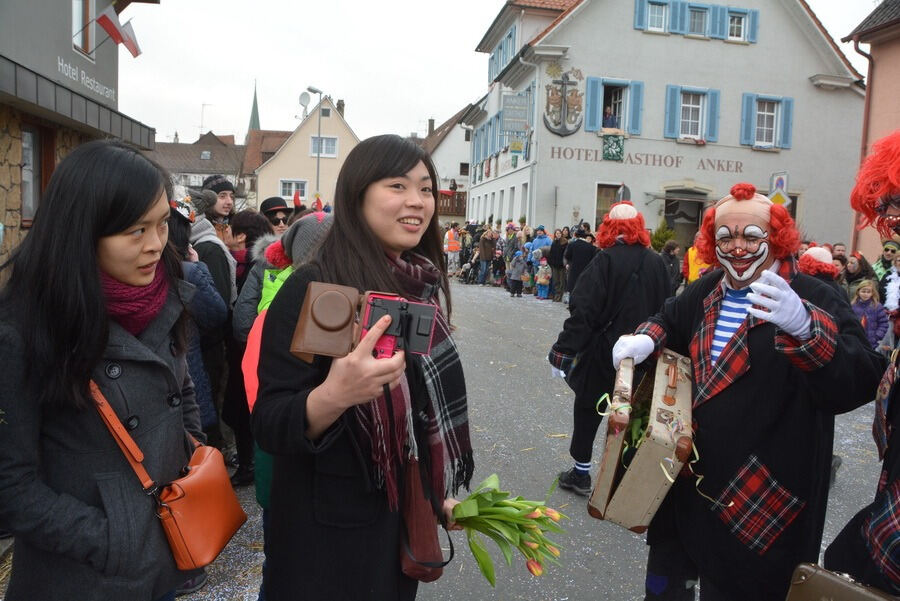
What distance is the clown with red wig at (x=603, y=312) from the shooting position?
464cm

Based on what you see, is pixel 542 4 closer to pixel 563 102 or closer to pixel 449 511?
pixel 563 102

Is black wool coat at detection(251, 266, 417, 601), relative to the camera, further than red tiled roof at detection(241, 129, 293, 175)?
No

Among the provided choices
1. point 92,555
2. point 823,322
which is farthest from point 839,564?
point 92,555

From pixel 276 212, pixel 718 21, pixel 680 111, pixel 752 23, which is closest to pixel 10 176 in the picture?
pixel 276 212

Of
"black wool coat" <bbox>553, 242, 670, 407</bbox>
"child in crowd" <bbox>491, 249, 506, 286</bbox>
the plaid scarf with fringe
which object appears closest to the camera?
the plaid scarf with fringe

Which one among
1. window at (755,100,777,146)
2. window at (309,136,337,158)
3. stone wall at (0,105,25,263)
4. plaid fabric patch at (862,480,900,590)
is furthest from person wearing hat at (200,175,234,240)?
window at (309,136,337,158)

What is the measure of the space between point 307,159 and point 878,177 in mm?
52496

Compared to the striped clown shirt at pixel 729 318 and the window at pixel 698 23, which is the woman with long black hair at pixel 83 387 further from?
the window at pixel 698 23

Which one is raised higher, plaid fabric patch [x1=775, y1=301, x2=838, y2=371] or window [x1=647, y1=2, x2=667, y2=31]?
window [x1=647, y1=2, x2=667, y2=31]

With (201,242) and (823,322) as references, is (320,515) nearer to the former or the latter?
(823,322)

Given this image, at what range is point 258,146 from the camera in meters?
65.4

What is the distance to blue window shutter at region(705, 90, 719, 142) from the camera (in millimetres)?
23406

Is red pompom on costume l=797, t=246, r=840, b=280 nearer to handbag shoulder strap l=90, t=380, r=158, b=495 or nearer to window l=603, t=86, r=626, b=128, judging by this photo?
handbag shoulder strap l=90, t=380, r=158, b=495

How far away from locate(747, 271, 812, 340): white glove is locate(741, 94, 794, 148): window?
939 inches
